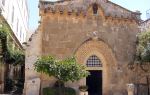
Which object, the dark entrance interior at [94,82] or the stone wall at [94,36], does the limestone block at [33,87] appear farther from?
the dark entrance interior at [94,82]

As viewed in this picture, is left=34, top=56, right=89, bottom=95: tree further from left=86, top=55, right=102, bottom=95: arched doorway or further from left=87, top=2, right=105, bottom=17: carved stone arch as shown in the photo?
left=87, top=2, right=105, bottom=17: carved stone arch

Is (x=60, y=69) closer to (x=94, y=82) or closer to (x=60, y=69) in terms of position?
(x=60, y=69)

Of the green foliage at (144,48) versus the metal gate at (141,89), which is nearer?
the metal gate at (141,89)

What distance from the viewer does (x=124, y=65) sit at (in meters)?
23.3

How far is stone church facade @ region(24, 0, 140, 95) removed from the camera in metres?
21.8

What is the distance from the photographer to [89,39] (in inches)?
893

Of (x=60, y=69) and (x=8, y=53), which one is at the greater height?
(x=8, y=53)

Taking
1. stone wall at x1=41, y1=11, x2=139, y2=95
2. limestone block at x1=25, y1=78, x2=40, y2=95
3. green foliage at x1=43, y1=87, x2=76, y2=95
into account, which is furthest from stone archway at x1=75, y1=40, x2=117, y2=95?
limestone block at x1=25, y1=78, x2=40, y2=95

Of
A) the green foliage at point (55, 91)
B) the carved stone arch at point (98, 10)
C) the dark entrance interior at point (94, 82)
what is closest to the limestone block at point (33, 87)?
the green foliage at point (55, 91)

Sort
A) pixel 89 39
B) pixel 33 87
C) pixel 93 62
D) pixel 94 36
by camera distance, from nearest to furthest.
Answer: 1. pixel 33 87
2. pixel 89 39
3. pixel 94 36
4. pixel 93 62

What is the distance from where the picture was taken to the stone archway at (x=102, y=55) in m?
22.5

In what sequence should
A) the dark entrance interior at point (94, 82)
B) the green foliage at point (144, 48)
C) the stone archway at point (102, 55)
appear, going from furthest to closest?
the dark entrance interior at point (94, 82)
the stone archway at point (102, 55)
the green foliage at point (144, 48)

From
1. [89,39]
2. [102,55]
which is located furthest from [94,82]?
[89,39]

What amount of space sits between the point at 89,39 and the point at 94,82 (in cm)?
355
